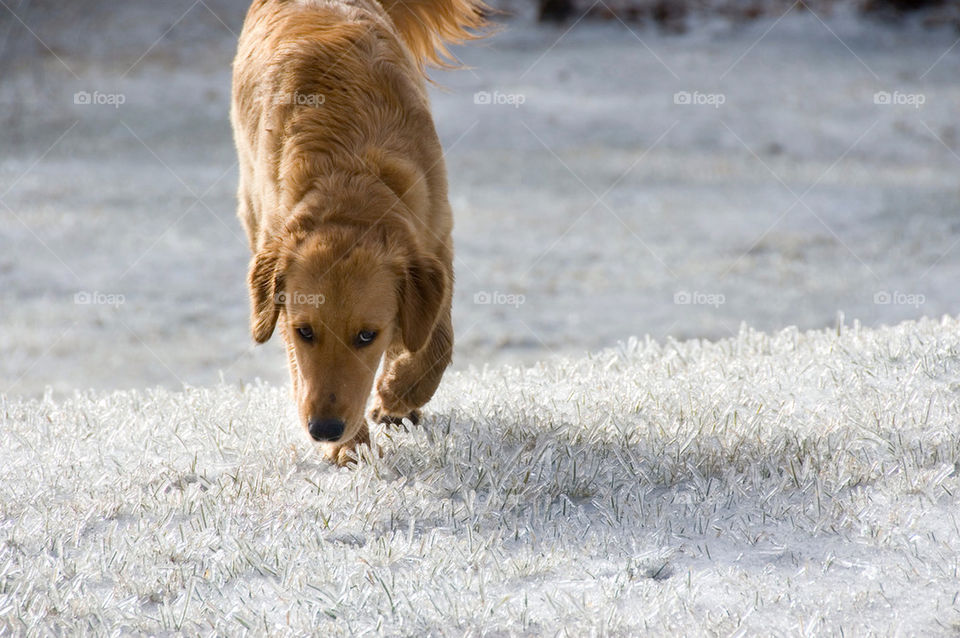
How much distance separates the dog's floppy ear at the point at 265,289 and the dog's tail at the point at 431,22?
7.50 feet

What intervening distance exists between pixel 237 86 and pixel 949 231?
777 centimetres

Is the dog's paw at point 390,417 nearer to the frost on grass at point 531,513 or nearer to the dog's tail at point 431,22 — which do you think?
the frost on grass at point 531,513

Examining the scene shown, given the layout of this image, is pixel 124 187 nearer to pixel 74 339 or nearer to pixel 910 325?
pixel 74 339

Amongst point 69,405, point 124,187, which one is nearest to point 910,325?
point 69,405

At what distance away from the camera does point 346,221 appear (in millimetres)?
3682

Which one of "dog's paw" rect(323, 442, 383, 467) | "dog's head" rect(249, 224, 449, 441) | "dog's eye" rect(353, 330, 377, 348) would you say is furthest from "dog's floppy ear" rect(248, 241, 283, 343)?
"dog's paw" rect(323, 442, 383, 467)

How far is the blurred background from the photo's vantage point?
820 centimetres

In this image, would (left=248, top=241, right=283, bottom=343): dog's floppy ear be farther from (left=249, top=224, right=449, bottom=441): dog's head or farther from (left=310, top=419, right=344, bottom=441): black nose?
(left=310, top=419, right=344, bottom=441): black nose

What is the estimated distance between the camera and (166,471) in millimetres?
3686

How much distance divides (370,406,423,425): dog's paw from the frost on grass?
9cm

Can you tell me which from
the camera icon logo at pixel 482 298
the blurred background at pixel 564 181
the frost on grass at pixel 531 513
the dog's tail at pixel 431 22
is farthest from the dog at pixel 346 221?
the camera icon logo at pixel 482 298

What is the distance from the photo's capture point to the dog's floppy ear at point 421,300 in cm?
375

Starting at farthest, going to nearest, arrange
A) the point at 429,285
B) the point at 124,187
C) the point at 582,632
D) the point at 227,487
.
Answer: the point at 124,187, the point at 429,285, the point at 227,487, the point at 582,632

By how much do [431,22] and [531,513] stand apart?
3295mm
